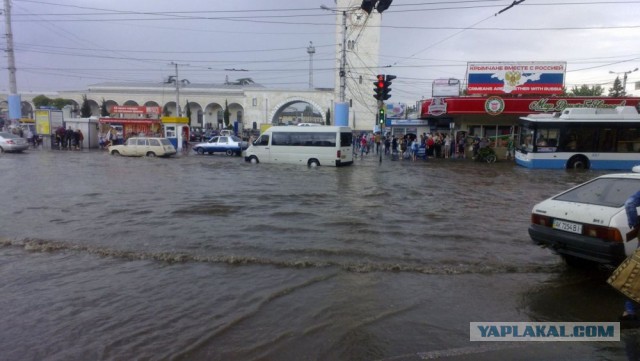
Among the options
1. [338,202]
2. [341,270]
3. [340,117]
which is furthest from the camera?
[340,117]

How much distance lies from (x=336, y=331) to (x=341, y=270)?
6.51ft

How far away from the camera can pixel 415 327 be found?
460 cm

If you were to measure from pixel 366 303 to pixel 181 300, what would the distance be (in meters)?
2.16

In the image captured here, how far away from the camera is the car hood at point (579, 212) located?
18.1ft

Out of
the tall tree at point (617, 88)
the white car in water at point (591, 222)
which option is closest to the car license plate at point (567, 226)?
the white car in water at point (591, 222)

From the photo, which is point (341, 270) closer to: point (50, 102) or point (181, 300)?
point (181, 300)

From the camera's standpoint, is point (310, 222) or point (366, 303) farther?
point (310, 222)

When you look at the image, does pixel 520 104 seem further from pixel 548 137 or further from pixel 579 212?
pixel 579 212

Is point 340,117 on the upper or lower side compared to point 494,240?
upper

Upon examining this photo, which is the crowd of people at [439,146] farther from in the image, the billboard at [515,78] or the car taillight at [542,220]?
the car taillight at [542,220]

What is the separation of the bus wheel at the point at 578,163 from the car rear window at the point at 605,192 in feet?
61.7

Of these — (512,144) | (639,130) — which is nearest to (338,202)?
(639,130)

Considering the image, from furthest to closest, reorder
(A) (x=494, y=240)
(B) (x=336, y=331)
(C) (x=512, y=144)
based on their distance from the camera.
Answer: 1. (C) (x=512, y=144)
2. (A) (x=494, y=240)
3. (B) (x=336, y=331)

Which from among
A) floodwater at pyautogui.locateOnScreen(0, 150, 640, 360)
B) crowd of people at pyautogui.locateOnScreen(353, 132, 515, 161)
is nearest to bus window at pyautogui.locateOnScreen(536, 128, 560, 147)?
Answer: crowd of people at pyautogui.locateOnScreen(353, 132, 515, 161)
